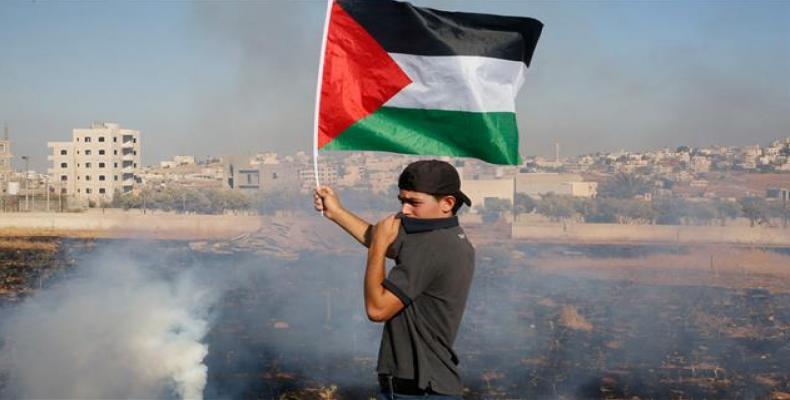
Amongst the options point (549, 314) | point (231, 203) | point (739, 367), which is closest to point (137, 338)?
point (739, 367)

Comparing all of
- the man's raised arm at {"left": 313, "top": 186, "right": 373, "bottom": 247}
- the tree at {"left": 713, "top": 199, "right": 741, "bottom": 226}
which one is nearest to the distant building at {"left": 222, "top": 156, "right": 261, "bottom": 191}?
the tree at {"left": 713, "top": 199, "right": 741, "bottom": 226}

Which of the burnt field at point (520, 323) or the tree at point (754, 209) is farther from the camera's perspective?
the tree at point (754, 209)

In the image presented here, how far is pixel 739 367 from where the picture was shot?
59.7ft

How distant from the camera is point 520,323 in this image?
77.4ft

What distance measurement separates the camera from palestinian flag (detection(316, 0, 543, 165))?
3.52m

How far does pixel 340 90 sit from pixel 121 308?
30.9 ft

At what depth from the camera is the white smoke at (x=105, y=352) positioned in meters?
9.86

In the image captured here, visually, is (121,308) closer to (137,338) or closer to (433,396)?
(137,338)

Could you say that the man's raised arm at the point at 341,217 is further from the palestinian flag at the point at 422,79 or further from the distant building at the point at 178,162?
the distant building at the point at 178,162

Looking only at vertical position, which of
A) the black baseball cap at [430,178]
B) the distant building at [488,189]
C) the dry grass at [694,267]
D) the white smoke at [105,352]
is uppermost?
the black baseball cap at [430,178]

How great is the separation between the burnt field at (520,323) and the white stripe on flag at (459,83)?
32.0ft

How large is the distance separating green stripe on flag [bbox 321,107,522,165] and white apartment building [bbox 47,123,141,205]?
51.9 meters

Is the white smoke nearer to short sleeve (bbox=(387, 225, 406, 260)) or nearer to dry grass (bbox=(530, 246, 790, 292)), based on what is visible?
short sleeve (bbox=(387, 225, 406, 260))

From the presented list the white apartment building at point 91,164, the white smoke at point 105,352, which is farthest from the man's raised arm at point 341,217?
the white apartment building at point 91,164
